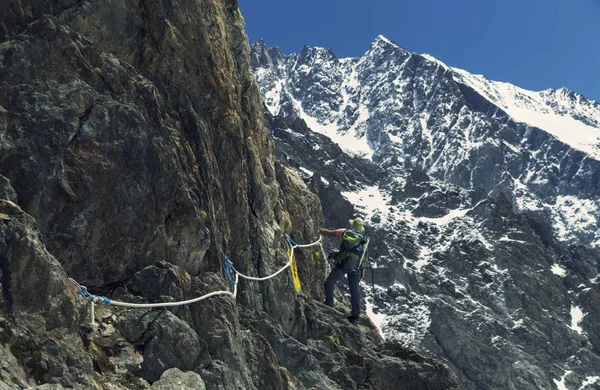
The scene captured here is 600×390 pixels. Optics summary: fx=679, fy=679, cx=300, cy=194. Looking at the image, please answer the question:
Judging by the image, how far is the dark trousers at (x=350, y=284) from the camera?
22828mm

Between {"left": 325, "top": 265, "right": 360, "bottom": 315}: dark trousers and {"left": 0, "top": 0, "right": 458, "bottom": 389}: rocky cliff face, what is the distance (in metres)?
1.96

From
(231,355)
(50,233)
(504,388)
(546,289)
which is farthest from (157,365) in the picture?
(546,289)

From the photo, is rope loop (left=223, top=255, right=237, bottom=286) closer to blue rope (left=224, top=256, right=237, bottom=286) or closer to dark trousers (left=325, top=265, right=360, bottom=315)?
blue rope (left=224, top=256, right=237, bottom=286)

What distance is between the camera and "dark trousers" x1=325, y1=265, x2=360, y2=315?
899 inches

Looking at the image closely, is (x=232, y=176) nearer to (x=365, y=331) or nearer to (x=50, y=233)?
(x=50, y=233)

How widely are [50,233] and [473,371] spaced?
126 m

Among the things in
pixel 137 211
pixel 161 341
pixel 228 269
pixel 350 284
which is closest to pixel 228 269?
pixel 228 269

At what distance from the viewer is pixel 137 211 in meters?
14.5

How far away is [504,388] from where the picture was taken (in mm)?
125938

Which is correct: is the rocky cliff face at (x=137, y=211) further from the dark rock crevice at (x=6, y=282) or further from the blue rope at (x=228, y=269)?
the blue rope at (x=228, y=269)

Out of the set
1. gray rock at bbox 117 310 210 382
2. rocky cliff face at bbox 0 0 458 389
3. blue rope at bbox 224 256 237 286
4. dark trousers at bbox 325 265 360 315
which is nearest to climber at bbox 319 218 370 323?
dark trousers at bbox 325 265 360 315

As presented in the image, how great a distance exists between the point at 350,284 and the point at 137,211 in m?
10.1

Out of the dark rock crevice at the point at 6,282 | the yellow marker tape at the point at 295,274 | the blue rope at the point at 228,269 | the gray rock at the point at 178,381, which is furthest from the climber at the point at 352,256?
the dark rock crevice at the point at 6,282

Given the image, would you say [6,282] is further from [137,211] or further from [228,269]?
[228,269]
